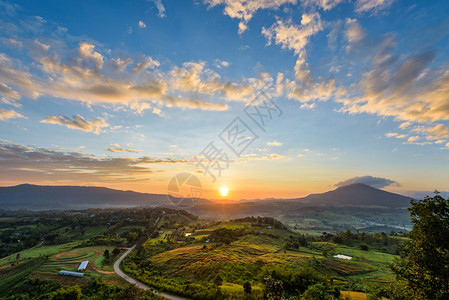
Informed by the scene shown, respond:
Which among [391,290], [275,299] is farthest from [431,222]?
[275,299]

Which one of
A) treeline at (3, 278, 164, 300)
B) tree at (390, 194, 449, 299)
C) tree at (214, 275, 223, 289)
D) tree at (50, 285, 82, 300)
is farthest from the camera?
tree at (214, 275, 223, 289)

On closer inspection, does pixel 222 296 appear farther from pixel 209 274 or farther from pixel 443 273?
pixel 443 273

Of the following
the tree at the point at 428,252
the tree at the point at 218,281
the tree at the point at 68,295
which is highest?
the tree at the point at 428,252

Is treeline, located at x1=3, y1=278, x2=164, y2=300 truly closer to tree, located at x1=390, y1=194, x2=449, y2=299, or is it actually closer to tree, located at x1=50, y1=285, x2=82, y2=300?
tree, located at x1=50, y1=285, x2=82, y2=300

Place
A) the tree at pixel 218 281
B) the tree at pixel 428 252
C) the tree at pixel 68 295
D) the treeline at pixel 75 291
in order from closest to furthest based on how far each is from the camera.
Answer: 1. the tree at pixel 428 252
2. the tree at pixel 68 295
3. the treeline at pixel 75 291
4. the tree at pixel 218 281

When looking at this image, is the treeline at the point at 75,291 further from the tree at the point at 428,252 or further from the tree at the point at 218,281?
the tree at the point at 428,252

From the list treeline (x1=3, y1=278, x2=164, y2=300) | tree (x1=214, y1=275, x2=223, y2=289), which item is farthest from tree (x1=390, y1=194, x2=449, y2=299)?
treeline (x1=3, y1=278, x2=164, y2=300)

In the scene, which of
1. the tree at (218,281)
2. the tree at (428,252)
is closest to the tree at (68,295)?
the tree at (218,281)

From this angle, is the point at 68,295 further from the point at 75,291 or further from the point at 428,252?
the point at 428,252

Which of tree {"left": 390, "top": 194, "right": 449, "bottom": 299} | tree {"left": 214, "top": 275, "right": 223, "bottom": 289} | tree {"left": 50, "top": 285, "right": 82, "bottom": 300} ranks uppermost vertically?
tree {"left": 390, "top": 194, "right": 449, "bottom": 299}
